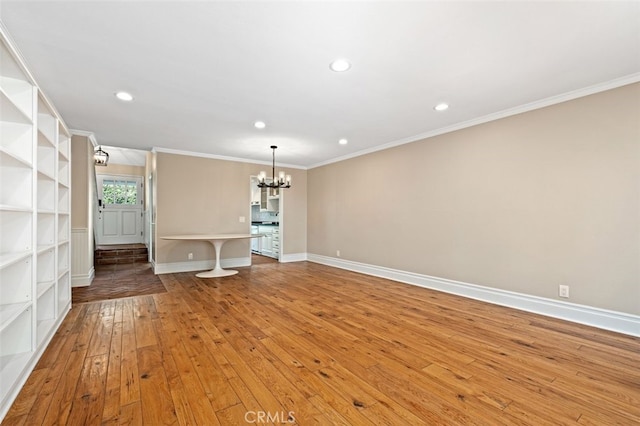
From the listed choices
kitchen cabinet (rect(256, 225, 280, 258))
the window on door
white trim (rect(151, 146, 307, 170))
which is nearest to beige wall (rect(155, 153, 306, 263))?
white trim (rect(151, 146, 307, 170))

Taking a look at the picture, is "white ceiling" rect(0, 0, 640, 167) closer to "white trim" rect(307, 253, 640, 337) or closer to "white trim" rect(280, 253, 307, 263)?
"white trim" rect(307, 253, 640, 337)

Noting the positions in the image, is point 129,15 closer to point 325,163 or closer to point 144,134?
point 144,134

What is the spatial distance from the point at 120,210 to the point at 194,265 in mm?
3939

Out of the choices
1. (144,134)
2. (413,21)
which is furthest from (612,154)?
(144,134)

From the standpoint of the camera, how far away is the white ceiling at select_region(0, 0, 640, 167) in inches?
72.2

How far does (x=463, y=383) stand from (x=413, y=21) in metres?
2.48

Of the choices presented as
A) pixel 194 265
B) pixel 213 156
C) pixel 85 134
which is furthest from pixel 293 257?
pixel 85 134

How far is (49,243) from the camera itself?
279 centimetres

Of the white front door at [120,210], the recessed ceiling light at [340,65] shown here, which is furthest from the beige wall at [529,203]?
the white front door at [120,210]

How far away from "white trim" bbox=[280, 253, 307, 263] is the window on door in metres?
4.92

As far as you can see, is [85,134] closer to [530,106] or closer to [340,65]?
[340,65]

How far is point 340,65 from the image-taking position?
8.02 feet

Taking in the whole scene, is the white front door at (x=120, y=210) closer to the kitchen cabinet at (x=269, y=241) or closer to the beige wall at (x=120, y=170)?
the beige wall at (x=120, y=170)

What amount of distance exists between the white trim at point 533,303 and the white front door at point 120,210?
7288 millimetres
